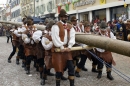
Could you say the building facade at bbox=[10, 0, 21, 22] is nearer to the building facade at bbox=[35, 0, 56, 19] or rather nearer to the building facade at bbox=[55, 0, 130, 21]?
the building facade at bbox=[35, 0, 56, 19]

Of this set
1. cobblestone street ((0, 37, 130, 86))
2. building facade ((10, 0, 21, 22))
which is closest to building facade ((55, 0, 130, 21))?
cobblestone street ((0, 37, 130, 86))

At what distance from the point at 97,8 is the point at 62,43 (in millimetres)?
15707

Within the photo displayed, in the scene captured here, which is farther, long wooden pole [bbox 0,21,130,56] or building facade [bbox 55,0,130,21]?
building facade [bbox 55,0,130,21]

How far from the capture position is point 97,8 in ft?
64.6

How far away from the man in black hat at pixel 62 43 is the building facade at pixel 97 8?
459 inches

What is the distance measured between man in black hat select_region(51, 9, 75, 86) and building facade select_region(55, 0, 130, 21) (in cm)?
1166

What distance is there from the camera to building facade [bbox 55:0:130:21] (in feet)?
56.0

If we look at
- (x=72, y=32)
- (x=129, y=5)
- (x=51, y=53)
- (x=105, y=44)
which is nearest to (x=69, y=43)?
(x=72, y=32)

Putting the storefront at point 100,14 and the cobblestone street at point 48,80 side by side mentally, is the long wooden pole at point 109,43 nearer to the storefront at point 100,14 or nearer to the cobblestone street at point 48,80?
the cobblestone street at point 48,80

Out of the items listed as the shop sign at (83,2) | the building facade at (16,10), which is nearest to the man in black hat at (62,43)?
the shop sign at (83,2)

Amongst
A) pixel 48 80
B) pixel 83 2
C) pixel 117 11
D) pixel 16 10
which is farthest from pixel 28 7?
pixel 48 80

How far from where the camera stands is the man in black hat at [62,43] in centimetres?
454

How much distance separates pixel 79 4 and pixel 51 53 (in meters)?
18.6

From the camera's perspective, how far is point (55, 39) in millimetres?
4543
